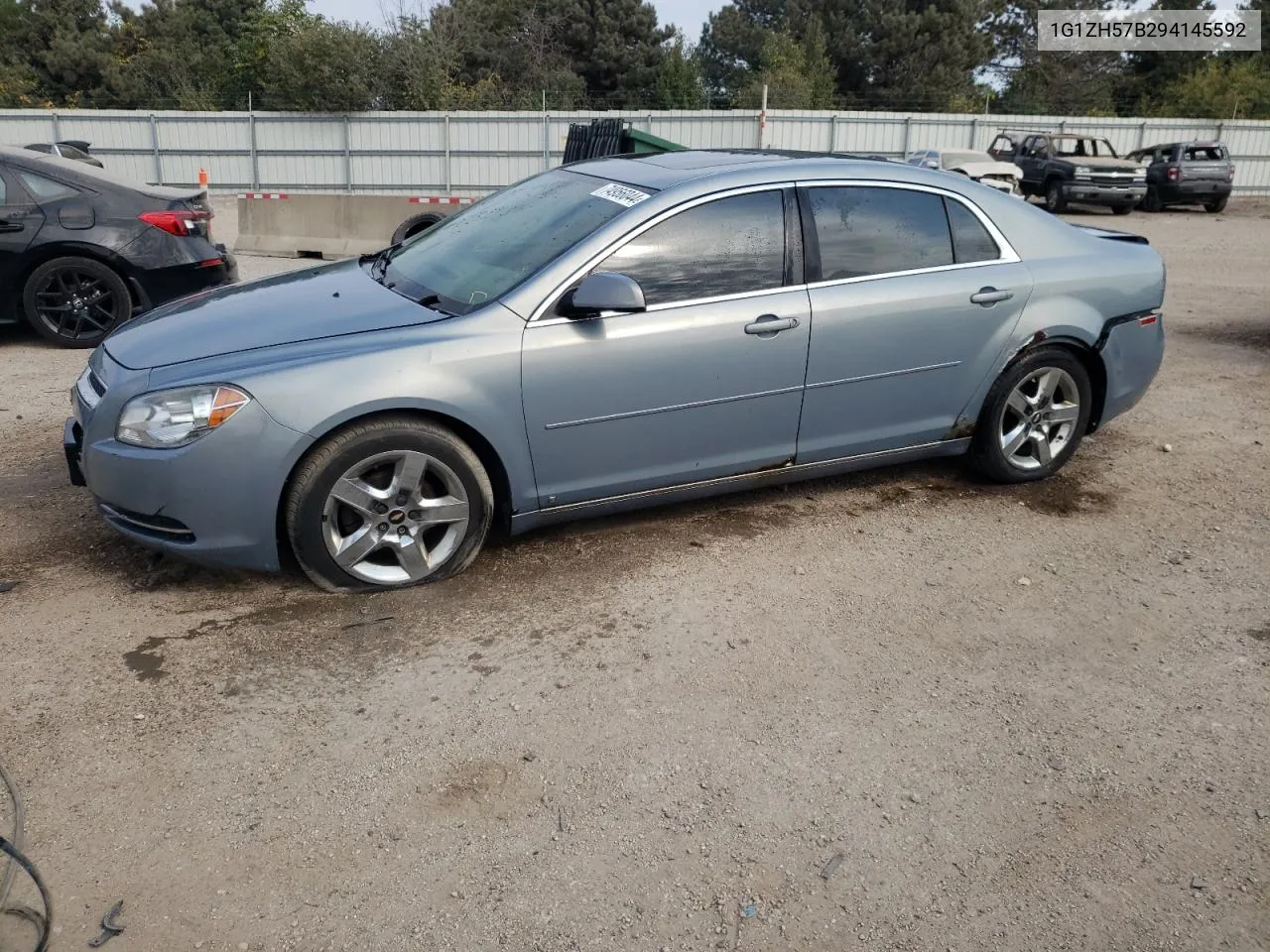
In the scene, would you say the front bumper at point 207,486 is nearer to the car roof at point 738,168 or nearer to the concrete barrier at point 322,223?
the car roof at point 738,168

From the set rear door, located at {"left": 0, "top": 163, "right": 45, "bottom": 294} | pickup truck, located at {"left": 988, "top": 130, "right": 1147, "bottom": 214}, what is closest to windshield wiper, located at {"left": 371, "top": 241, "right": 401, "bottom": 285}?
rear door, located at {"left": 0, "top": 163, "right": 45, "bottom": 294}

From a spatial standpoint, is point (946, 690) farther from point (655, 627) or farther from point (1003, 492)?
point (1003, 492)

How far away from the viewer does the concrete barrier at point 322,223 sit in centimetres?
1402

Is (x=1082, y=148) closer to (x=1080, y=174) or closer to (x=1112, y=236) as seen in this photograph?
(x=1080, y=174)

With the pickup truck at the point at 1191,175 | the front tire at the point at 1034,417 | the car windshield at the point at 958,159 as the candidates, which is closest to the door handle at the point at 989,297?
the front tire at the point at 1034,417

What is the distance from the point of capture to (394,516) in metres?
4.03

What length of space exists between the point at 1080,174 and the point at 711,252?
787 inches

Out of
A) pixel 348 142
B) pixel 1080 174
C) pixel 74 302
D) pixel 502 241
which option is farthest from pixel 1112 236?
pixel 348 142

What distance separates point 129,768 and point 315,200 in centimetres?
1243

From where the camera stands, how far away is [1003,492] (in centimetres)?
535

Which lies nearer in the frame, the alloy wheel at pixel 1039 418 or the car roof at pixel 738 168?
the car roof at pixel 738 168

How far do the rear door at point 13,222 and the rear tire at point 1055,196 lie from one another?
63.9ft

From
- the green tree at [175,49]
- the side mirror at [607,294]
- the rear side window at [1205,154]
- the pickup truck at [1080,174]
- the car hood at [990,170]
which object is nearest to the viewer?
the side mirror at [607,294]

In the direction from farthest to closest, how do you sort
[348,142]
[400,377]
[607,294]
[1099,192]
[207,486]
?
1. [348,142]
2. [1099,192]
3. [607,294]
4. [400,377]
5. [207,486]
